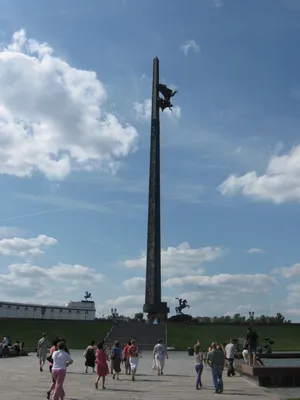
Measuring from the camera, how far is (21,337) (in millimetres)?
46156

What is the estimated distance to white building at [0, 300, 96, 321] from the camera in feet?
359

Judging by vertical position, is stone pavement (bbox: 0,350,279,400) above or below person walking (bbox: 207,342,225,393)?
below

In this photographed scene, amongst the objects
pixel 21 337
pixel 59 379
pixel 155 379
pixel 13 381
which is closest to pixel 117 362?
pixel 155 379

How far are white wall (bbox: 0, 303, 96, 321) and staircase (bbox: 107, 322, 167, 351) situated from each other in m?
61.9

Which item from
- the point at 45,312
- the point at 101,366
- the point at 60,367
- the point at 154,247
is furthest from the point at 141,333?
the point at 45,312

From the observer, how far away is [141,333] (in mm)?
47125

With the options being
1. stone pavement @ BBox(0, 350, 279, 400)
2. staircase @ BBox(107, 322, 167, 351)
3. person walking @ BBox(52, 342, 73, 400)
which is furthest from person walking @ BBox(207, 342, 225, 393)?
staircase @ BBox(107, 322, 167, 351)

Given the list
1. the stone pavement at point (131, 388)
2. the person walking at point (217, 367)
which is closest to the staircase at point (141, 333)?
the stone pavement at point (131, 388)

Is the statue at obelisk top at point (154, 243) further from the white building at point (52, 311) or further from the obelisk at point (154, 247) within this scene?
the white building at point (52, 311)

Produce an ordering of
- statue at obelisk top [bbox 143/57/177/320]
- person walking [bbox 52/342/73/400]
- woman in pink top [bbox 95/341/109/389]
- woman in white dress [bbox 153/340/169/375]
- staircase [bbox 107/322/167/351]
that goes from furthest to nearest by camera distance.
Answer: statue at obelisk top [bbox 143/57/177/320] → staircase [bbox 107/322/167/351] → woman in white dress [bbox 153/340/169/375] → woman in pink top [bbox 95/341/109/389] → person walking [bbox 52/342/73/400]

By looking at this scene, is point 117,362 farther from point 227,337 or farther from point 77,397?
point 227,337

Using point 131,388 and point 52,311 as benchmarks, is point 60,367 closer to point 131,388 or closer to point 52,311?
point 131,388

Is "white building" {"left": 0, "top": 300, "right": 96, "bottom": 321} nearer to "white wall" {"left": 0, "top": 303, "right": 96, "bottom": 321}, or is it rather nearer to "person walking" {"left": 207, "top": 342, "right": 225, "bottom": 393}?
"white wall" {"left": 0, "top": 303, "right": 96, "bottom": 321}

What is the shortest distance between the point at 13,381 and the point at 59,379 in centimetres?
674
